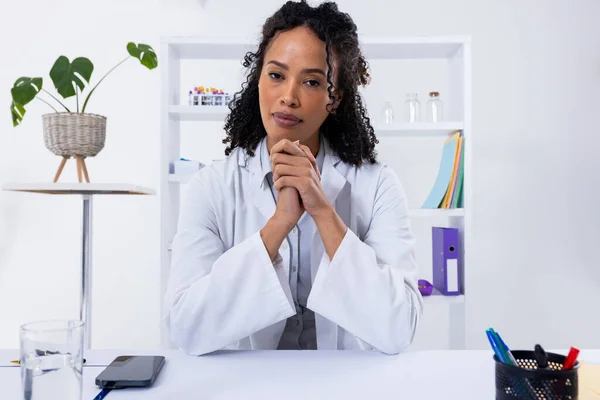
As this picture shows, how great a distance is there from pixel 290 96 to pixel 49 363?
77 cm

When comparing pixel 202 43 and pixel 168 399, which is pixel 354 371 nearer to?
pixel 168 399

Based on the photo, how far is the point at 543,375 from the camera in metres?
0.55

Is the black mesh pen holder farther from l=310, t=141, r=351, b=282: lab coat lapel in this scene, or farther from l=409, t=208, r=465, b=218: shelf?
l=409, t=208, r=465, b=218: shelf

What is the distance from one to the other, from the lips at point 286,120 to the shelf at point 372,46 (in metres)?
0.94

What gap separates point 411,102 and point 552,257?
1.13 metres

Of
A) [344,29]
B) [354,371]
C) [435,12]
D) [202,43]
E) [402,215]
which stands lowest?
[354,371]

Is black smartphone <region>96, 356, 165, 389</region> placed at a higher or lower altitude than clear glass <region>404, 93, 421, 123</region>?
lower

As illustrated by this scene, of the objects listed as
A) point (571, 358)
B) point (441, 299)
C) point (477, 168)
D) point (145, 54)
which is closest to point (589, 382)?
point (571, 358)

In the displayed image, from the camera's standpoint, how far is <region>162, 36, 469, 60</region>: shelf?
2.15m

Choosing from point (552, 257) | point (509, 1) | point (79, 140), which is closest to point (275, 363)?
point (79, 140)

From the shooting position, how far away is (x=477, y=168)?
2703 millimetres

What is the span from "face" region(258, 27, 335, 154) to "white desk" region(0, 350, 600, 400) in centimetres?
53

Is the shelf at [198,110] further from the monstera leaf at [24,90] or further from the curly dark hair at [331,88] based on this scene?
the curly dark hair at [331,88]

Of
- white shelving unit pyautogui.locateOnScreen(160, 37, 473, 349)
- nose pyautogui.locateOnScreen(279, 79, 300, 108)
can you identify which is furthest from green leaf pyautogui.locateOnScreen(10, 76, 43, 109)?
nose pyautogui.locateOnScreen(279, 79, 300, 108)
